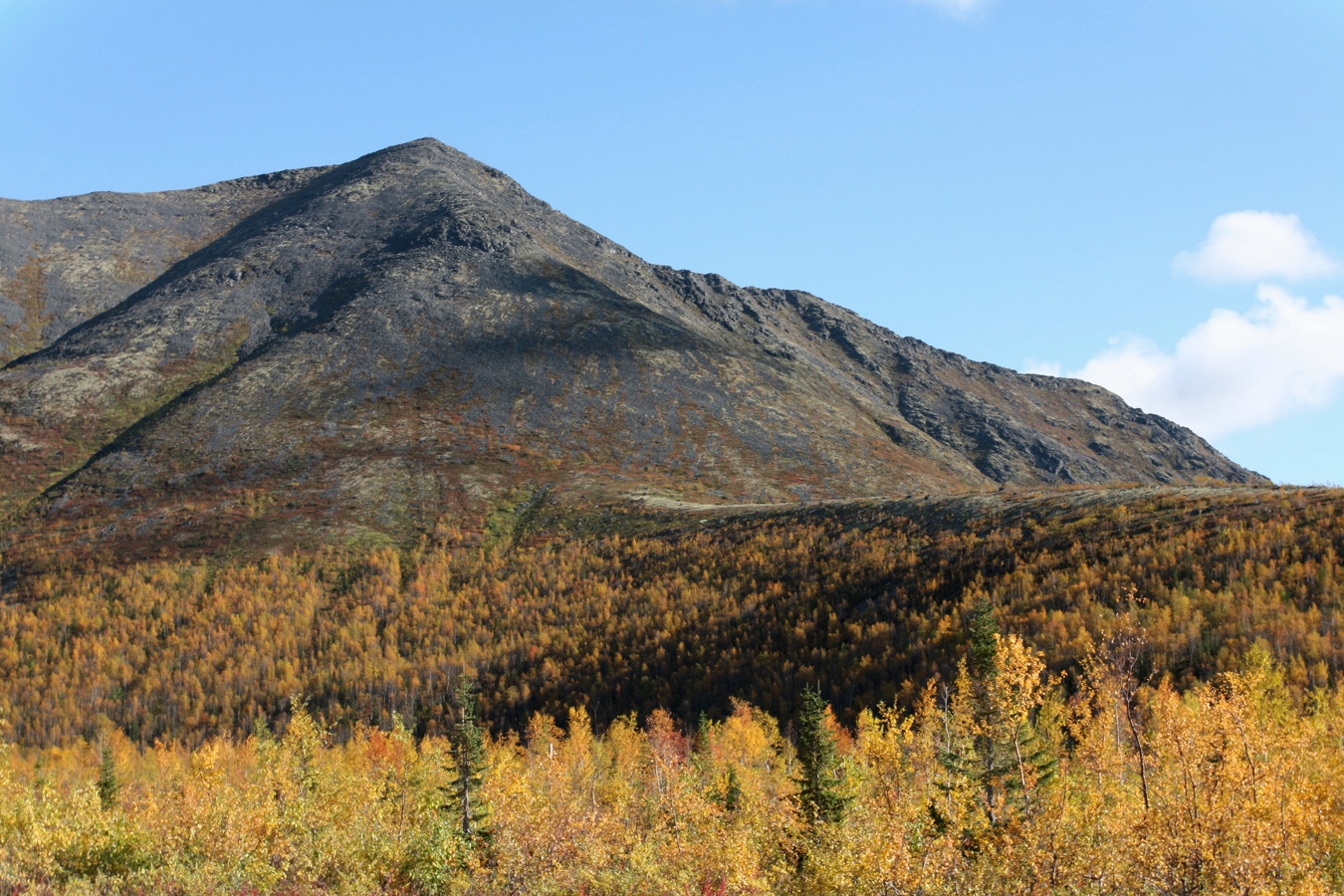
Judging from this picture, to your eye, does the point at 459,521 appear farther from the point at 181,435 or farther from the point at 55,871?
the point at 55,871

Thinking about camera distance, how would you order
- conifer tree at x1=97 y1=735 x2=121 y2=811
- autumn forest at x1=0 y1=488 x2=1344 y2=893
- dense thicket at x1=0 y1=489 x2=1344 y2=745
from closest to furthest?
autumn forest at x1=0 y1=488 x2=1344 y2=893, conifer tree at x1=97 y1=735 x2=121 y2=811, dense thicket at x1=0 y1=489 x2=1344 y2=745

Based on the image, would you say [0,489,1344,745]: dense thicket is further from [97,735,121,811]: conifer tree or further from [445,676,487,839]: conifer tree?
[445,676,487,839]: conifer tree

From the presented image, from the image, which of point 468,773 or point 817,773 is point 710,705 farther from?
point 817,773

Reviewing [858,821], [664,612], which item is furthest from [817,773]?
[664,612]

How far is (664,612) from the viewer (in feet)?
436

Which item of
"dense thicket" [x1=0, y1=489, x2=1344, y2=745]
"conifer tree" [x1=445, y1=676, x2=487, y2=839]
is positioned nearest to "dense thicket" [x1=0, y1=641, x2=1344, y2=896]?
"conifer tree" [x1=445, y1=676, x2=487, y2=839]

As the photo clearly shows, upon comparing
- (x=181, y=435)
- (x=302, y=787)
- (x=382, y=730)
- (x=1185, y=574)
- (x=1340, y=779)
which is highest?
(x=181, y=435)

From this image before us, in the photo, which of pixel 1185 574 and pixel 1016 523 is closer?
pixel 1185 574

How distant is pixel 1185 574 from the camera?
295ft

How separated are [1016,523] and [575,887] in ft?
306

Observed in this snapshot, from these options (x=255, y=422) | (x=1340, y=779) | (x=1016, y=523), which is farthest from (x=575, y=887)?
(x=255, y=422)

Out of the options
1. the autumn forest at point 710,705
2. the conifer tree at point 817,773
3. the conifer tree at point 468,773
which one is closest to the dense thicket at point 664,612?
the autumn forest at point 710,705

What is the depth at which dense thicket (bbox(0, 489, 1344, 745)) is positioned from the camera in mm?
88500

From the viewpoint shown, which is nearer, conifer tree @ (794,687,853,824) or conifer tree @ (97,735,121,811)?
conifer tree @ (794,687,853,824)
